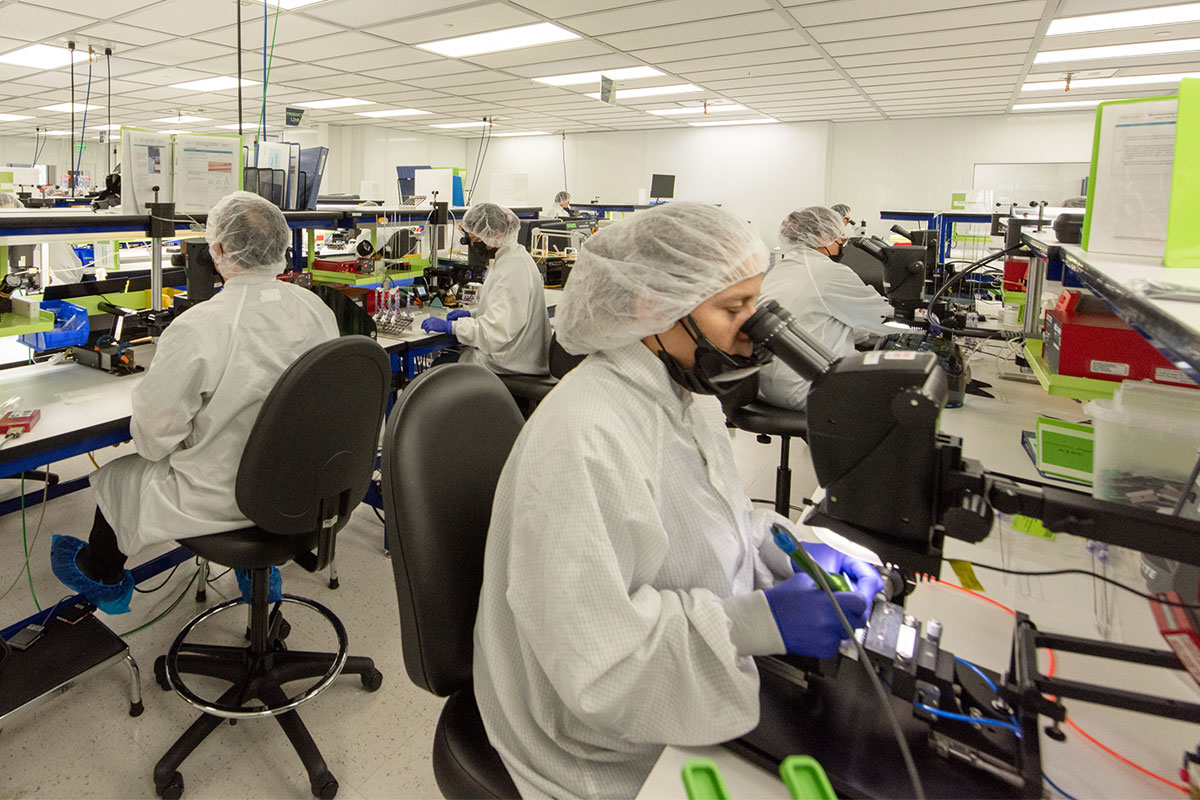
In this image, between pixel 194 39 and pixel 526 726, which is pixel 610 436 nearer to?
pixel 526 726

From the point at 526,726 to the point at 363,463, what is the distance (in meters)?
0.92

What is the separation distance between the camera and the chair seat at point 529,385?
2822mm

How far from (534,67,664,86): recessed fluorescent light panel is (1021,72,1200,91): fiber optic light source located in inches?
141

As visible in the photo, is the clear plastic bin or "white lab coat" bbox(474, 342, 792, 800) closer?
"white lab coat" bbox(474, 342, 792, 800)

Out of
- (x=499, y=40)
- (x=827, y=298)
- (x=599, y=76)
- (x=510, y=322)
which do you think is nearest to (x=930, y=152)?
(x=599, y=76)

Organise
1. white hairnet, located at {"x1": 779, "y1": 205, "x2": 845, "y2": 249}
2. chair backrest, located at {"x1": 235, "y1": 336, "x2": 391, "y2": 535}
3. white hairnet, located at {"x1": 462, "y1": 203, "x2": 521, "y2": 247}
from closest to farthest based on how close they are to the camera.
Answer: chair backrest, located at {"x1": 235, "y1": 336, "x2": 391, "y2": 535} → white hairnet, located at {"x1": 779, "y1": 205, "x2": 845, "y2": 249} → white hairnet, located at {"x1": 462, "y1": 203, "x2": 521, "y2": 247}

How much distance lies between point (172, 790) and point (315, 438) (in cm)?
82

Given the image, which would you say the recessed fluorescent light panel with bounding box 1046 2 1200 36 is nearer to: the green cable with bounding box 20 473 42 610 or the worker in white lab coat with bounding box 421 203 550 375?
the worker in white lab coat with bounding box 421 203 550 375

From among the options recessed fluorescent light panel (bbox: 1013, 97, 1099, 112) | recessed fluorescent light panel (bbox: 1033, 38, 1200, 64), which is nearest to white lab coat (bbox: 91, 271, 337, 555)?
recessed fluorescent light panel (bbox: 1033, 38, 1200, 64)

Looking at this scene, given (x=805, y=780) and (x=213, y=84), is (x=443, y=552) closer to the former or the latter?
(x=805, y=780)

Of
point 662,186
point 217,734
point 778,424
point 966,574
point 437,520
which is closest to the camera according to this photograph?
point 966,574

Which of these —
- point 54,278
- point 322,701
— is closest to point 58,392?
point 322,701

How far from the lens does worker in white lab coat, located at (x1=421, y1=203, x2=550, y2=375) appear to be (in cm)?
290

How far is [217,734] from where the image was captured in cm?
163
